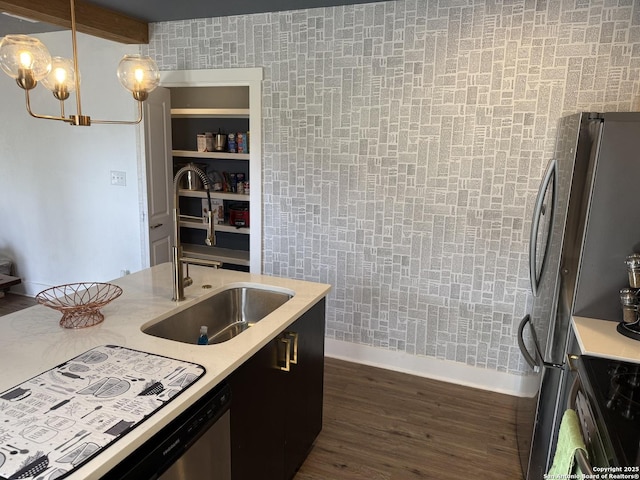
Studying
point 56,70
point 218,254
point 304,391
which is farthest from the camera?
point 218,254

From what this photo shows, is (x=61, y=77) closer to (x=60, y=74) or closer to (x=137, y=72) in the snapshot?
(x=60, y=74)

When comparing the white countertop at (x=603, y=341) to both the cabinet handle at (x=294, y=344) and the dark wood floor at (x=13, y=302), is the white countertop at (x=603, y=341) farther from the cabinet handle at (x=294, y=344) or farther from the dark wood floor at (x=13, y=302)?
the dark wood floor at (x=13, y=302)

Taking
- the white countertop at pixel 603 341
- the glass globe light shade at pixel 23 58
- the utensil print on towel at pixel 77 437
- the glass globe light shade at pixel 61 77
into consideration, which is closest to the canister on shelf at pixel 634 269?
the white countertop at pixel 603 341

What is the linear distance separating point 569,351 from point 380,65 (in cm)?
207

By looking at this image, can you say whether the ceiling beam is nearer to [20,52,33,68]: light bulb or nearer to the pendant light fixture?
the pendant light fixture

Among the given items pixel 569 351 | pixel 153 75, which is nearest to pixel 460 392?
pixel 569 351

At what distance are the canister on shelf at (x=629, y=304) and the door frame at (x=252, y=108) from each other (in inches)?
95.5

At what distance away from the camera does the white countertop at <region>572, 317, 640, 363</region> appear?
155 centimetres

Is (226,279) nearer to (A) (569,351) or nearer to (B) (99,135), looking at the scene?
(A) (569,351)

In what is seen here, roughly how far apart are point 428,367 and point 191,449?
2236 millimetres

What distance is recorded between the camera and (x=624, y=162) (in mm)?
1684

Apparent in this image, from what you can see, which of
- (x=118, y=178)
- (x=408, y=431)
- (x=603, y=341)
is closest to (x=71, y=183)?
(x=118, y=178)

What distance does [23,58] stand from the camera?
5.02 ft

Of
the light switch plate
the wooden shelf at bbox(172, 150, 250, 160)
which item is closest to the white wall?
the light switch plate
